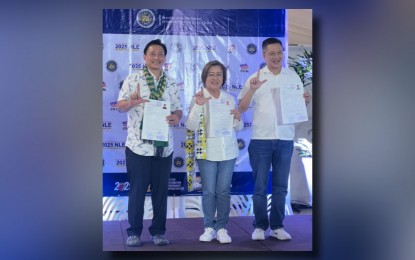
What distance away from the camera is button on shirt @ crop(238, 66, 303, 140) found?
12.1 feet

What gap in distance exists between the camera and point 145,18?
3.66 meters

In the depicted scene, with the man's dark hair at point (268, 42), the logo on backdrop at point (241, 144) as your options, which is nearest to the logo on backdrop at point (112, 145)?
the logo on backdrop at point (241, 144)

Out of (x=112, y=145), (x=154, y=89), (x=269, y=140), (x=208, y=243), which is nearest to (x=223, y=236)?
(x=208, y=243)

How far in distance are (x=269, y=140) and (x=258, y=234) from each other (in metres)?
0.64

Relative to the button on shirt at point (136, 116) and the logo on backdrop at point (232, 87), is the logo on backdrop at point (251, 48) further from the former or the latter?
the button on shirt at point (136, 116)

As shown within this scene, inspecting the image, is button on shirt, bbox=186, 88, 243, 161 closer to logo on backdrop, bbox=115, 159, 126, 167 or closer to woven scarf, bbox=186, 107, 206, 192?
woven scarf, bbox=186, 107, 206, 192

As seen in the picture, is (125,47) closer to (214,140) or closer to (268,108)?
(214,140)

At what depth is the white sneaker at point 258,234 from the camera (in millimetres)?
3693

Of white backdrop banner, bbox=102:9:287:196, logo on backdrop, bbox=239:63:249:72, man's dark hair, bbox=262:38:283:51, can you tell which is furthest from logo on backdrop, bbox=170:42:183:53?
man's dark hair, bbox=262:38:283:51

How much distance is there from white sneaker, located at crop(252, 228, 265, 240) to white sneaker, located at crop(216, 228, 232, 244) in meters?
0.16
